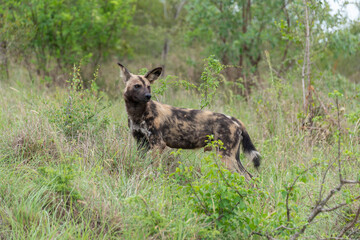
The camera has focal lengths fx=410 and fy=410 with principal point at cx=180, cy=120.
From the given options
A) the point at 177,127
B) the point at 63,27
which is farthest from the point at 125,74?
the point at 63,27

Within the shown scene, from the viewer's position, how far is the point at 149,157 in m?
4.93

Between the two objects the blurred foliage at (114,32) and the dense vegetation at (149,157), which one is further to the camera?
the blurred foliage at (114,32)

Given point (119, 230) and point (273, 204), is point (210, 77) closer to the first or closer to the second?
point (273, 204)

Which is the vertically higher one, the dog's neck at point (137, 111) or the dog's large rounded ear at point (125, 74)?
the dog's large rounded ear at point (125, 74)

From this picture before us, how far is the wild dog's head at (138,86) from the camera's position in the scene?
5.19 m

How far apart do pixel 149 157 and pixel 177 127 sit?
0.62 meters

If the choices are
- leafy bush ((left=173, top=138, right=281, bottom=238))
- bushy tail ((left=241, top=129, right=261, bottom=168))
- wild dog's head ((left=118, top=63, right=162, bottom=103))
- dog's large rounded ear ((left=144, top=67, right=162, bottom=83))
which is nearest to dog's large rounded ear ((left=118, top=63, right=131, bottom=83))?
wild dog's head ((left=118, top=63, right=162, bottom=103))

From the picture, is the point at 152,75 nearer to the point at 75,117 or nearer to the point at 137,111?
the point at 137,111

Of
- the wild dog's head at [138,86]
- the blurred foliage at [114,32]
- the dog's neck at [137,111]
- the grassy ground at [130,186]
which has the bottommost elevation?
the grassy ground at [130,186]

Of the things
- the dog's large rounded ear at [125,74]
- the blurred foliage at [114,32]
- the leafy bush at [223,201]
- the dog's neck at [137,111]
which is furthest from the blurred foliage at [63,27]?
the leafy bush at [223,201]

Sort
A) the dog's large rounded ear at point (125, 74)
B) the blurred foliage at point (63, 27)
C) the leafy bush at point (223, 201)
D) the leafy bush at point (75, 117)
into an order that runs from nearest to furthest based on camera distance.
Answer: the leafy bush at point (223, 201) → the leafy bush at point (75, 117) → the dog's large rounded ear at point (125, 74) → the blurred foliage at point (63, 27)

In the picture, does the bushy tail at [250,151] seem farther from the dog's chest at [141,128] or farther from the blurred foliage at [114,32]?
the blurred foliage at [114,32]

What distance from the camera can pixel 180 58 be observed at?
1562 cm

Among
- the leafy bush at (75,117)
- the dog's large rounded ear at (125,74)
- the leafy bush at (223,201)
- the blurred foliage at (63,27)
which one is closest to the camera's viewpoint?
the leafy bush at (223,201)
